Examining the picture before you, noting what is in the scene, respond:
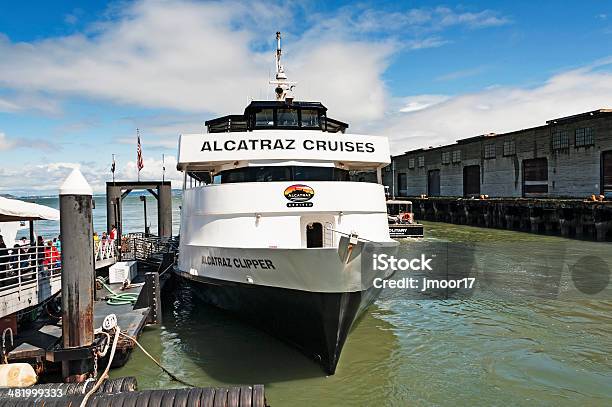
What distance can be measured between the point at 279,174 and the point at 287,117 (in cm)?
211

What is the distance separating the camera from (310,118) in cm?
1219

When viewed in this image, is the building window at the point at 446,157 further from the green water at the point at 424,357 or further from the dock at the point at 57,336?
the dock at the point at 57,336

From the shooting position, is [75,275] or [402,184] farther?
[402,184]

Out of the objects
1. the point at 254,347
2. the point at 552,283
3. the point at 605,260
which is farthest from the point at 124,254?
the point at 605,260

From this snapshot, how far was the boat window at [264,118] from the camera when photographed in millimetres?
12039

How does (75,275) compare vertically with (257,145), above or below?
below

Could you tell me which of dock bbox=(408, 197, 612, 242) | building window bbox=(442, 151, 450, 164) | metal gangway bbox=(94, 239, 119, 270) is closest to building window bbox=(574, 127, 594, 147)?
dock bbox=(408, 197, 612, 242)

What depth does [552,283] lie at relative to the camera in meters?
17.2

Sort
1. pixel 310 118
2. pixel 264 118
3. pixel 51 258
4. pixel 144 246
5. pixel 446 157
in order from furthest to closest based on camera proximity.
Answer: pixel 446 157, pixel 144 246, pixel 310 118, pixel 264 118, pixel 51 258

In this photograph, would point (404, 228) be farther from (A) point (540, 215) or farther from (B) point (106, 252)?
(B) point (106, 252)

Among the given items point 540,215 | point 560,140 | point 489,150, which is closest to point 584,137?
point 560,140

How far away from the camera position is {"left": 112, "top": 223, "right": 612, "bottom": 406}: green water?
827 cm

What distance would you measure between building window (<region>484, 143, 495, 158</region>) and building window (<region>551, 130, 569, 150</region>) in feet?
24.6

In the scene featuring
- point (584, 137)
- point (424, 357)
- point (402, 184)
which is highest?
point (584, 137)
